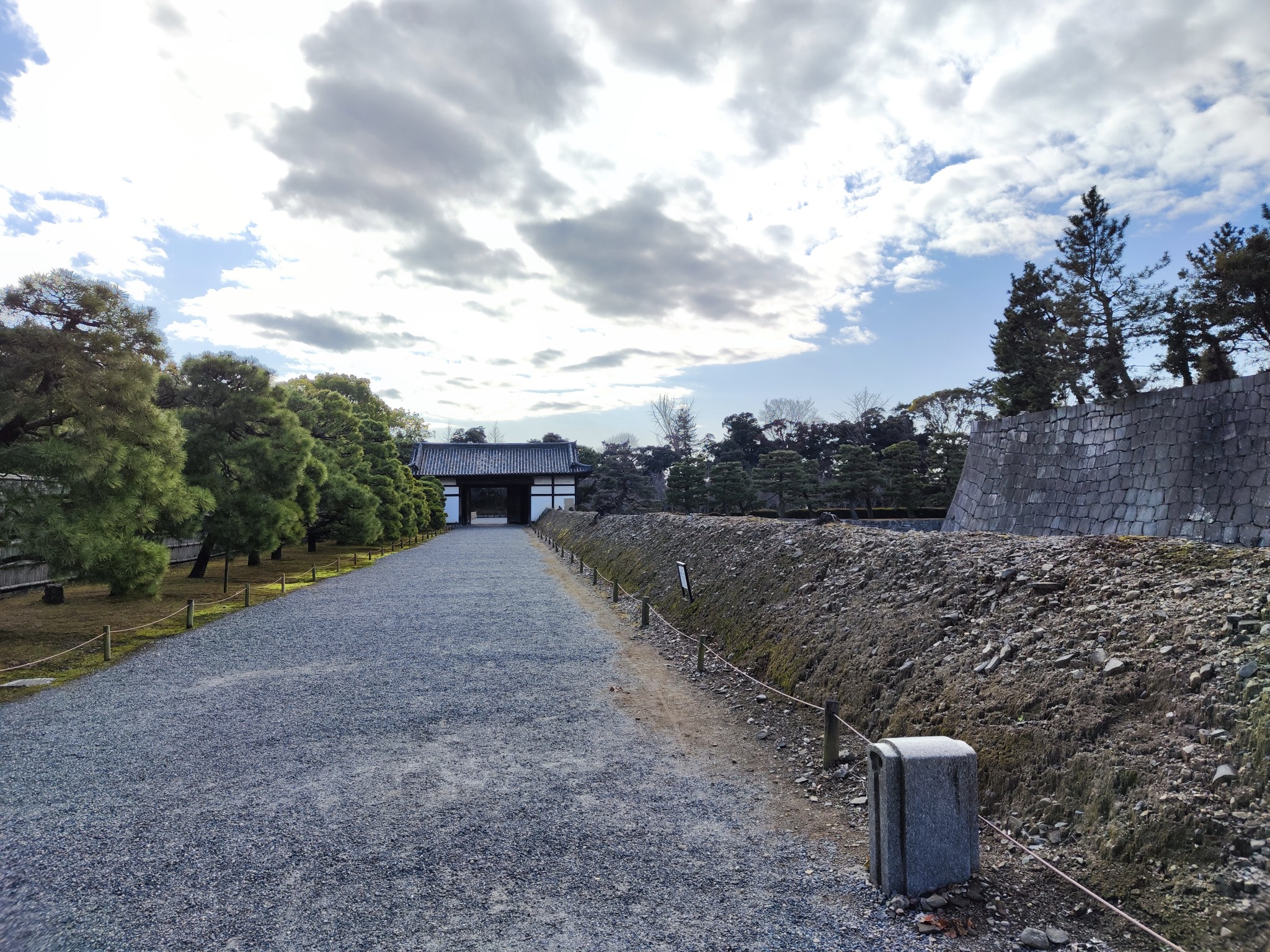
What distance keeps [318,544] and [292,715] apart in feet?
91.8

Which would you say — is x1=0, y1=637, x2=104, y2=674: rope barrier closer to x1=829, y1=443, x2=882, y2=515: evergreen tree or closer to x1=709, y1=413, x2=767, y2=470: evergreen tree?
x1=829, y1=443, x2=882, y2=515: evergreen tree

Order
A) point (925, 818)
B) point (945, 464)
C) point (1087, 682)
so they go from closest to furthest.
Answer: point (925, 818)
point (1087, 682)
point (945, 464)

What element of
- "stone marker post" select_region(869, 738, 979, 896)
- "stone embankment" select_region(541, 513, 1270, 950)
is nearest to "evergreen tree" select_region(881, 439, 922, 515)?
"stone embankment" select_region(541, 513, 1270, 950)

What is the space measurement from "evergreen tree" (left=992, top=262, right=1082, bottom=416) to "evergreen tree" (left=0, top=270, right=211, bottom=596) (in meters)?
27.8

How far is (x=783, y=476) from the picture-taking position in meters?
35.8

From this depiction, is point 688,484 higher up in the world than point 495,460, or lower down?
lower down

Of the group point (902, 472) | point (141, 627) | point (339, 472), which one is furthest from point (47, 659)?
point (902, 472)

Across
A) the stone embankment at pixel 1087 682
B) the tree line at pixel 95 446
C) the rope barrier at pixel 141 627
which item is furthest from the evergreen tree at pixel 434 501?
the stone embankment at pixel 1087 682

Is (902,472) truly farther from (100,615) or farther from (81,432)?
(81,432)

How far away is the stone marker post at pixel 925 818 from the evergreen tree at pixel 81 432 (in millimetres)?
10083

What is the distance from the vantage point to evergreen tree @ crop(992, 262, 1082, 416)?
2728cm

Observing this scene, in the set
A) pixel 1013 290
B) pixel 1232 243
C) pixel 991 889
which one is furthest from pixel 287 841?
pixel 1013 290

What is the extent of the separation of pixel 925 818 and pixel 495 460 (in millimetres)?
48541

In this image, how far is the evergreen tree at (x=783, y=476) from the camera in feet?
116
